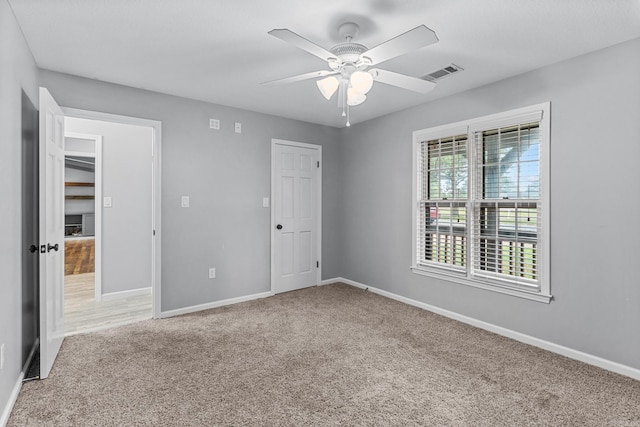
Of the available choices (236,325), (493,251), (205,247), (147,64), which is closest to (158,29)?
(147,64)

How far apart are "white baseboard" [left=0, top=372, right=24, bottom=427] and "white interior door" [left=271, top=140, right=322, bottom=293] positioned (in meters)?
2.67

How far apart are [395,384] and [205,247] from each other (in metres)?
2.59

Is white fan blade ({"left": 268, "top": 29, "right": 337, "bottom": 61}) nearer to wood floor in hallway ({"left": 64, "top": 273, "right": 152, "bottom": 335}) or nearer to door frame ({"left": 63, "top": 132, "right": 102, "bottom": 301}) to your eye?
wood floor in hallway ({"left": 64, "top": 273, "right": 152, "bottom": 335})

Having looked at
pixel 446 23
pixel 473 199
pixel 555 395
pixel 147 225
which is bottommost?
pixel 555 395

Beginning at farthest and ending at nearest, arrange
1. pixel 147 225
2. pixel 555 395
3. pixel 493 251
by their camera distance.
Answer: pixel 147 225
pixel 493 251
pixel 555 395

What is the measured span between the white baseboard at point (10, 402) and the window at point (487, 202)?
3.63m

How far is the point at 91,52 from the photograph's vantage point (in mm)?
2705

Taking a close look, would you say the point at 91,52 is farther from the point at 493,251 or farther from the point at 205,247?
the point at 493,251

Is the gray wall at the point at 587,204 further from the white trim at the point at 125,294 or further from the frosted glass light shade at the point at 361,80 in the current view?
the white trim at the point at 125,294

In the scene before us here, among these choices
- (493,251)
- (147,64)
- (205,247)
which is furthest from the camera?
(205,247)

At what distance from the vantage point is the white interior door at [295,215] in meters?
4.61

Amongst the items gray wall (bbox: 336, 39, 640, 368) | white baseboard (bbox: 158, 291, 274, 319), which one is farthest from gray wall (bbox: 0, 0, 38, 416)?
gray wall (bbox: 336, 39, 640, 368)

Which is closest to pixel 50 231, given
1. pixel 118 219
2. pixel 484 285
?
pixel 118 219

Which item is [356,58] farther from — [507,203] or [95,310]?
[95,310]
